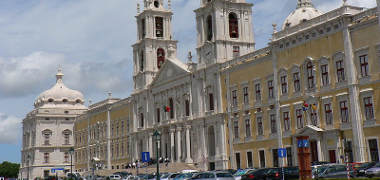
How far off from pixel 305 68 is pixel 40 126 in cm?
6811

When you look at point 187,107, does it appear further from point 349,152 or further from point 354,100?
point 354,100

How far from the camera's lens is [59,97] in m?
105

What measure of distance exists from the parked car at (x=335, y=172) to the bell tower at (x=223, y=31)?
88.2 feet

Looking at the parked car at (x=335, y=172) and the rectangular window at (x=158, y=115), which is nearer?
the parked car at (x=335, y=172)

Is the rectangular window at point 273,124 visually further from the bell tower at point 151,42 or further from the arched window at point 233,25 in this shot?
the bell tower at point 151,42

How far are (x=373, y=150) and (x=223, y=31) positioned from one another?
82.5ft

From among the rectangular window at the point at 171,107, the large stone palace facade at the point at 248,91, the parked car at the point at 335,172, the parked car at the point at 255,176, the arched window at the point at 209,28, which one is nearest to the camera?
the parked car at the point at 335,172

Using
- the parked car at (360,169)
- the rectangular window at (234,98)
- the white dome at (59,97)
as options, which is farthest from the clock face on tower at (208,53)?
the white dome at (59,97)

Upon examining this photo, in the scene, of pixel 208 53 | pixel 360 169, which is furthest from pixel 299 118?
pixel 208 53

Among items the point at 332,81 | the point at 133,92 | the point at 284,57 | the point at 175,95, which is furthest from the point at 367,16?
the point at 133,92

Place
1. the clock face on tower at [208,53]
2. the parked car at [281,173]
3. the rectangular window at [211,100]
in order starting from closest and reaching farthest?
the parked car at [281,173], the rectangular window at [211,100], the clock face on tower at [208,53]

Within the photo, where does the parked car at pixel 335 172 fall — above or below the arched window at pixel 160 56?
below

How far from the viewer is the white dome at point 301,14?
58791 mm


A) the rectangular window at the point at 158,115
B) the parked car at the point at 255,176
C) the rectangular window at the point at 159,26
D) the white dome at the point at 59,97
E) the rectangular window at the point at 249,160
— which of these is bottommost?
the parked car at the point at 255,176
